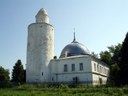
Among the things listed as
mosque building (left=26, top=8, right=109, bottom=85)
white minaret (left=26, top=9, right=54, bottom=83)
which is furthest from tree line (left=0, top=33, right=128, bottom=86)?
white minaret (left=26, top=9, right=54, bottom=83)

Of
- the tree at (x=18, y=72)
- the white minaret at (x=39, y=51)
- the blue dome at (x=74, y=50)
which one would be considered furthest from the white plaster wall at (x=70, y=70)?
the tree at (x=18, y=72)

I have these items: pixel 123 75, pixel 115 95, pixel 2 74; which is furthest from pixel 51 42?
pixel 2 74

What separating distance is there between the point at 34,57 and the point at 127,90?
1879cm

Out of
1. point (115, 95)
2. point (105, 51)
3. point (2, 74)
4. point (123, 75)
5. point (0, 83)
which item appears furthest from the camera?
point (2, 74)

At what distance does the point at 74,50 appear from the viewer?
4191cm

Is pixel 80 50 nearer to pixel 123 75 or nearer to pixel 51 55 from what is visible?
pixel 51 55

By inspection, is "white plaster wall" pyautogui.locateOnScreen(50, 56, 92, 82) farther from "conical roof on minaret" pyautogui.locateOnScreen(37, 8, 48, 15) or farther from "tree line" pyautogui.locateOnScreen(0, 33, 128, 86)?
"conical roof on minaret" pyautogui.locateOnScreen(37, 8, 48, 15)

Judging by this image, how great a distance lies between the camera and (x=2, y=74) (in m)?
58.1

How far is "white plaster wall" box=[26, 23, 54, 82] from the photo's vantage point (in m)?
37.0

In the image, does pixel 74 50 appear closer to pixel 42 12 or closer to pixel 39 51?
pixel 39 51

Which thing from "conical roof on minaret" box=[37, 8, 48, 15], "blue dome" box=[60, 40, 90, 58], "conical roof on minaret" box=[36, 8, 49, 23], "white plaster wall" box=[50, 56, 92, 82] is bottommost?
"white plaster wall" box=[50, 56, 92, 82]

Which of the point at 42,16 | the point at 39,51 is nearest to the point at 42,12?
the point at 42,16

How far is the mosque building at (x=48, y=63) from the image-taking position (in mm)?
35625

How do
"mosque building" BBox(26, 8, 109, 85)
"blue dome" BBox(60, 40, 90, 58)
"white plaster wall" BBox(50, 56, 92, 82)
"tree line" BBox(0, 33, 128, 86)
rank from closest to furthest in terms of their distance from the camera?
"white plaster wall" BBox(50, 56, 92, 82) → "mosque building" BBox(26, 8, 109, 85) → "tree line" BBox(0, 33, 128, 86) → "blue dome" BBox(60, 40, 90, 58)
